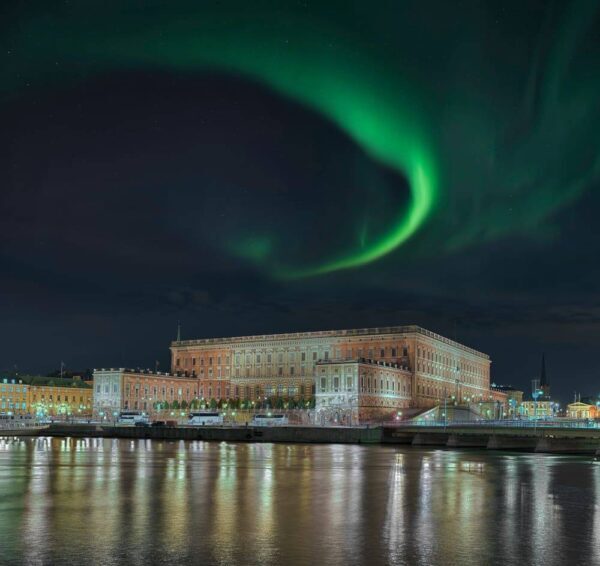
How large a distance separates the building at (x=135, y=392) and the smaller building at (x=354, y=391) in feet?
114

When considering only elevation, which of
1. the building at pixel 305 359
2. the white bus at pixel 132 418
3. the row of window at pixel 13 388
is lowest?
the white bus at pixel 132 418

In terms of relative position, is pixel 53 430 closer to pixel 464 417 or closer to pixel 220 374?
pixel 220 374

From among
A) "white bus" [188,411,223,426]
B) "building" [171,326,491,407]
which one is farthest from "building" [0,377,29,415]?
"white bus" [188,411,223,426]

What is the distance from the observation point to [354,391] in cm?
13912

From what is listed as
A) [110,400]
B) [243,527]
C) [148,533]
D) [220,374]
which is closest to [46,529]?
[148,533]

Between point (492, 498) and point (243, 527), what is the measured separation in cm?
1300

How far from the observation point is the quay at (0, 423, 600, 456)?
77.6 metres

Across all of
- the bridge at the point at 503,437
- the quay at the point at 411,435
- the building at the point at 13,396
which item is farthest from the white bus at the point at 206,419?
the building at the point at 13,396

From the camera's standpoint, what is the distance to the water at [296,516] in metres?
20.0

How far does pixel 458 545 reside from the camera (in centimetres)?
2136

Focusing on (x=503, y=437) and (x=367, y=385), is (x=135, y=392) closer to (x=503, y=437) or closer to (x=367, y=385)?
(x=367, y=385)

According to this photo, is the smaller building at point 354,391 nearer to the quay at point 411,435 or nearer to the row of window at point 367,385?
the row of window at point 367,385

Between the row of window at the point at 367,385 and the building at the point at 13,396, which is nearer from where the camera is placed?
the row of window at the point at 367,385

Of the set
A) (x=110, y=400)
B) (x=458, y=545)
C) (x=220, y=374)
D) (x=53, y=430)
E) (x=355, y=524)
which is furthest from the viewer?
(x=220, y=374)
